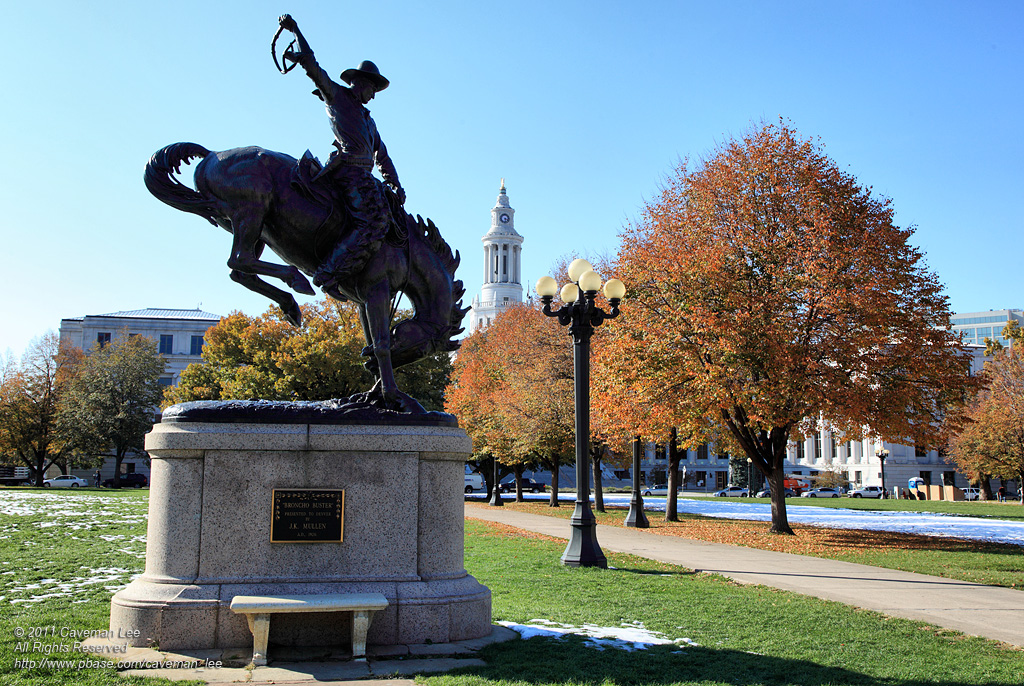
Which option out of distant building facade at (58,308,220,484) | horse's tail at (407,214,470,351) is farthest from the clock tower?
horse's tail at (407,214,470,351)

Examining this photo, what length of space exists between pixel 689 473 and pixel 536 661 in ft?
323

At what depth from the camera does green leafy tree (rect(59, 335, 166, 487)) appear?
53.9 metres

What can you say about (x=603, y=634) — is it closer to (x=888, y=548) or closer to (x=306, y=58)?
(x=306, y=58)

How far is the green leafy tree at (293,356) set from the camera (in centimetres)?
3434

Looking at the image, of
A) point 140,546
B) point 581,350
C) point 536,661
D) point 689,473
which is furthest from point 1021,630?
point 689,473

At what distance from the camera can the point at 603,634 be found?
7.73 metres

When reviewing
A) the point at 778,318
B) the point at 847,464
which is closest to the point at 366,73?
the point at 778,318

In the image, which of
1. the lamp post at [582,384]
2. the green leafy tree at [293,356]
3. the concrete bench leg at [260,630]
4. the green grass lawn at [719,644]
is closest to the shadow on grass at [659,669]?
the green grass lawn at [719,644]

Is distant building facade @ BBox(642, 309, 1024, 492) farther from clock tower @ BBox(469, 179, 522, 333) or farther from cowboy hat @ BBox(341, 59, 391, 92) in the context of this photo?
cowboy hat @ BBox(341, 59, 391, 92)

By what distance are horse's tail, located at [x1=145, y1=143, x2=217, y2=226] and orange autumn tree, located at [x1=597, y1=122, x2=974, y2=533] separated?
49.5 feet

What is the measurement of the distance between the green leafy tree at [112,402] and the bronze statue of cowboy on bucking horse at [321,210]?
53.5m

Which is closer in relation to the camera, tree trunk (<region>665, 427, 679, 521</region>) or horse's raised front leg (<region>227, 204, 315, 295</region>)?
horse's raised front leg (<region>227, 204, 315, 295</region>)

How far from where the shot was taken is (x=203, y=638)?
6.25 meters

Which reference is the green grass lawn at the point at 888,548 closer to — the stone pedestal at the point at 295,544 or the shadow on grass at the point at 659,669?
the shadow on grass at the point at 659,669
